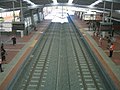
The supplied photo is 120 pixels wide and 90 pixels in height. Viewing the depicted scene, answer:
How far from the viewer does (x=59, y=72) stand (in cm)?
1897

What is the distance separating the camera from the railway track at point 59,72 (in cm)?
1605

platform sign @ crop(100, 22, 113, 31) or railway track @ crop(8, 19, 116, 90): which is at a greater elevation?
platform sign @ crop(100, 22, 113, 31)

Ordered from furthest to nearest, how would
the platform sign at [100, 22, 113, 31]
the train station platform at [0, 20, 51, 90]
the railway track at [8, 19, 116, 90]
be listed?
the platform sign at [100, 22, 113, 31], the railway track at [8, 19, 116, 90], the train station platform at [0, 20, 51, 90]

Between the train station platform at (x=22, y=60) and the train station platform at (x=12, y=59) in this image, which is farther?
the train station platform at (x=22, y=60)

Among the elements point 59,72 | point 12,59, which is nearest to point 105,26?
point 59,72

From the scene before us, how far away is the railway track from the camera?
52.6 feet

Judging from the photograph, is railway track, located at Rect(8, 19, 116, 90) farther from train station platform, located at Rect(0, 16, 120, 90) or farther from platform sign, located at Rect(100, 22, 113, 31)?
platform sign, located at Rect(100, 22, 113, 31)

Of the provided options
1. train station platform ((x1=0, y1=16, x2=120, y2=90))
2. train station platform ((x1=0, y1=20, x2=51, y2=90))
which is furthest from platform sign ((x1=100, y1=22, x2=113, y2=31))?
train station platform ((x1=0, y1=20, x2=51, y2=90))

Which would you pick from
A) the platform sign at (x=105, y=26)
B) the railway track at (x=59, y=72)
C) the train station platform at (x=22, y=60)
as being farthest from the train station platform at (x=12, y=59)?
the platform sign at (x=105, y=26)

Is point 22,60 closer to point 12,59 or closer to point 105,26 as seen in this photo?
point 12,59

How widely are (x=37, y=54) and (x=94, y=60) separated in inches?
247

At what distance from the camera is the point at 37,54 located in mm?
25969

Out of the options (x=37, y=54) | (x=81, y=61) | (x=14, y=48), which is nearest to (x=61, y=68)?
(x=81, y=61)

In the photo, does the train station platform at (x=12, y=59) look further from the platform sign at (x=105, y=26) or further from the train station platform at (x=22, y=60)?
the platform sign at (x=105, y=26)
